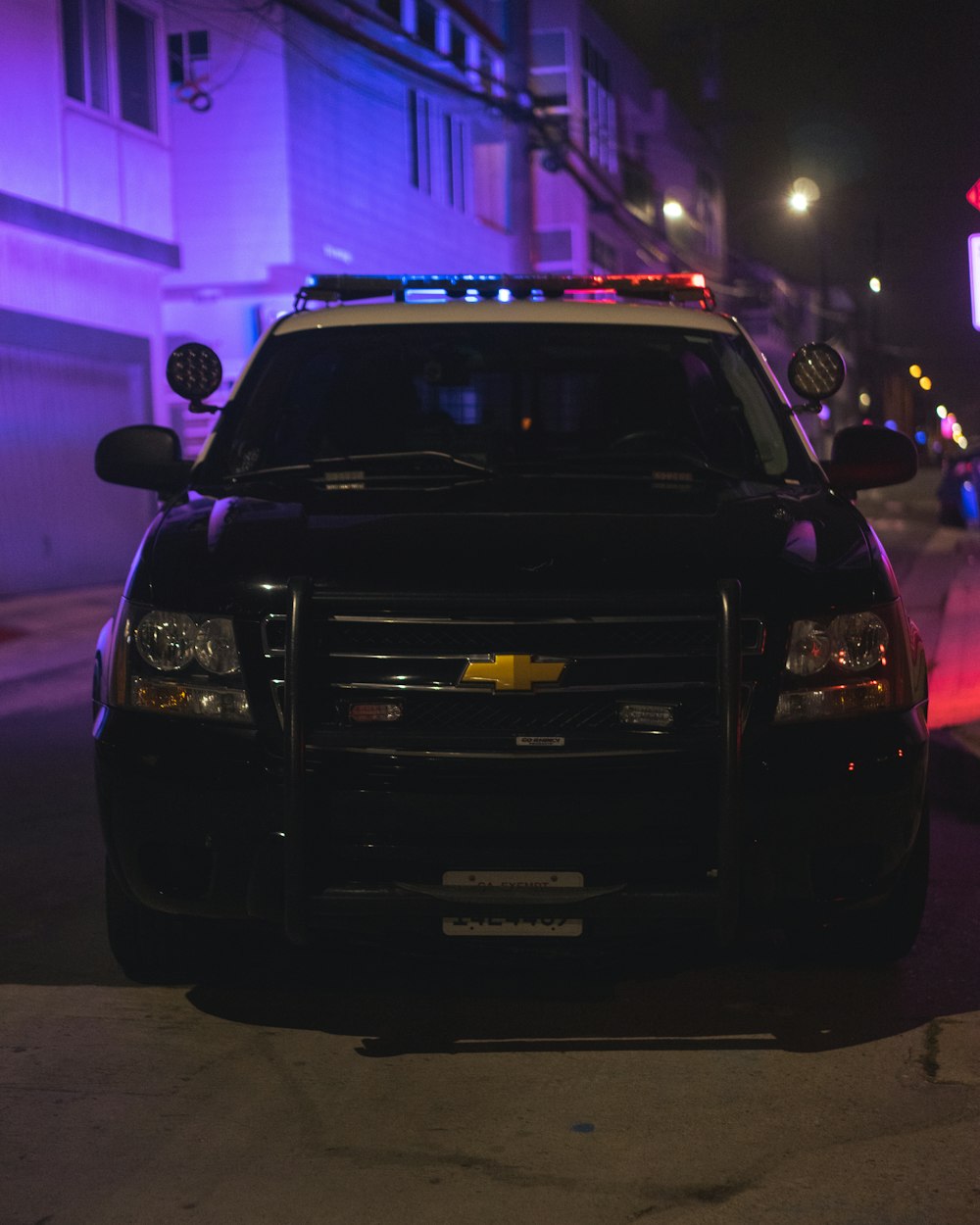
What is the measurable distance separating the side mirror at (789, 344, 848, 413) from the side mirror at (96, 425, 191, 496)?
2160 millimetres

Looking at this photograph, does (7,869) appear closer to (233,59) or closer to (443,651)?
(443,651)

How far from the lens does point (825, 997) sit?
175 inches

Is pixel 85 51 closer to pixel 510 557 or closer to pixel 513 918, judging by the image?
pixel 510 557

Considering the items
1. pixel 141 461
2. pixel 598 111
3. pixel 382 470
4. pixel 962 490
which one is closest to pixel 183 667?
pixel 382 470

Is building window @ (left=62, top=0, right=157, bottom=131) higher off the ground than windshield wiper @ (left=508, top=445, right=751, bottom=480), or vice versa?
building window @ (left=62, top=0, right=157, bottom=131)

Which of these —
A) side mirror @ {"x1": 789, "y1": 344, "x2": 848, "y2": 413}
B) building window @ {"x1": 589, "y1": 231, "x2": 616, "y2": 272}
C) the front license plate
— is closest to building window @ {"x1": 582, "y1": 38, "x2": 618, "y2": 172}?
building window @ {"x1": 589, "y1": 231, "x2": 616, "y2": 272}

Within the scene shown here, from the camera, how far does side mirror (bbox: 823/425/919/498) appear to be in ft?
17.7

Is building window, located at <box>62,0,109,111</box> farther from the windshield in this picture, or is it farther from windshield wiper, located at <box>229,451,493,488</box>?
windshield wiper, located at <box>229,451,493,488</box>

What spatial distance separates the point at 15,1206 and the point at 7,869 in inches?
116

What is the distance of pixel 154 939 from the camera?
4426 millimetres

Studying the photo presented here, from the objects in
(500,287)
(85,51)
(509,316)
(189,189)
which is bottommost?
(509,316)

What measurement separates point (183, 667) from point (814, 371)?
9.85ft

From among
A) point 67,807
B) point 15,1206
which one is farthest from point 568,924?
point 67,807

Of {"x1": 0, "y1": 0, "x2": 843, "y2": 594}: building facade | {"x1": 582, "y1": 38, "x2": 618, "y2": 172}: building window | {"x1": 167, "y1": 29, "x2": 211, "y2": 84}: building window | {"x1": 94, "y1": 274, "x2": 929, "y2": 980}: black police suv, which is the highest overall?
{"x1": 582, "y1": 38, "x2": 618, "y2": 172}: building window
